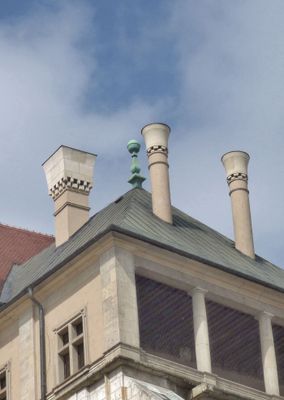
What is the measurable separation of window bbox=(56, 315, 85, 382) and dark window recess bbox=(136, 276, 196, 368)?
1573 millimetres

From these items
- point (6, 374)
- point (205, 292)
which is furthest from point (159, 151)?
point (6, 374)

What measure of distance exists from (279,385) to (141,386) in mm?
6156

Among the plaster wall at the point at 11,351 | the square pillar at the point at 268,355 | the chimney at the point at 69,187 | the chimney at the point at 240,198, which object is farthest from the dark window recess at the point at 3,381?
the chimney at the point at 240,198

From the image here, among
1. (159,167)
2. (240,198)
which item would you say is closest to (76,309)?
(159,167)

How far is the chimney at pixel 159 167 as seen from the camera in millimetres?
42281

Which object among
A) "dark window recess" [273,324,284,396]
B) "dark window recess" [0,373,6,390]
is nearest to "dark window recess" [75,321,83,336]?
"dark window recess" [0,373,6,390]

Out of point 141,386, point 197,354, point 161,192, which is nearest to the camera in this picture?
point 141,386

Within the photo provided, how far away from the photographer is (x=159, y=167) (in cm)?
4247

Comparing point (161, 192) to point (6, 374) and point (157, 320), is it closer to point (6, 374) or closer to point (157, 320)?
point (157, 320)

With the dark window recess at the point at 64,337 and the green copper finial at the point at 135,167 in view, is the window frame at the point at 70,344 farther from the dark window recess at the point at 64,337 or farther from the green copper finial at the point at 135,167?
the green copper finial at the point at 135,167

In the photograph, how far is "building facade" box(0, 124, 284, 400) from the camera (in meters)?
38.1

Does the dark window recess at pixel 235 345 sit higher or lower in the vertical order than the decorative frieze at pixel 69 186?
lower

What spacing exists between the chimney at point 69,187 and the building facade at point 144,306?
4 centimetres

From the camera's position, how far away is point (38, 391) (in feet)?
131
